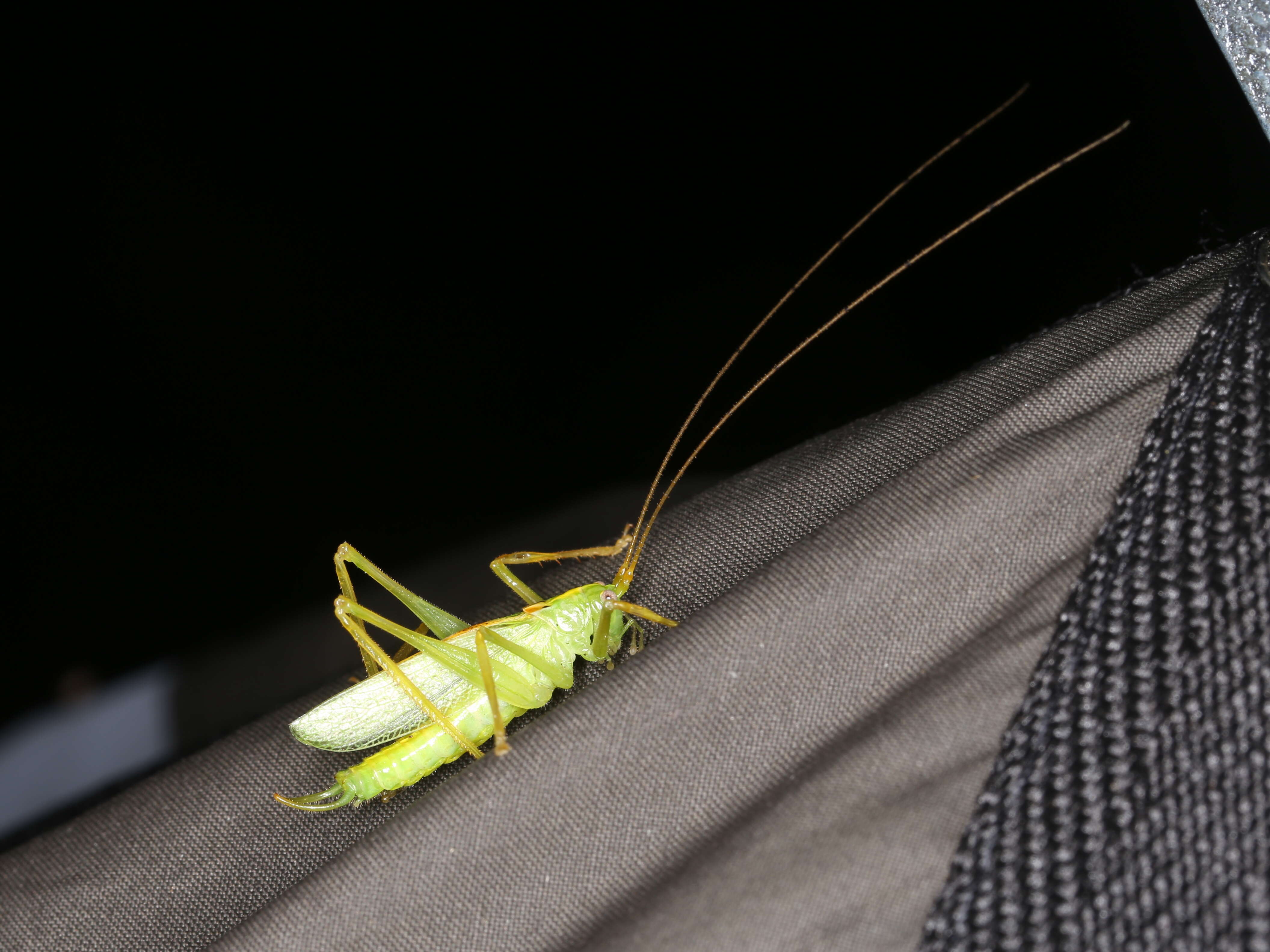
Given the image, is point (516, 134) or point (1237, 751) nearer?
point (1237, 751)

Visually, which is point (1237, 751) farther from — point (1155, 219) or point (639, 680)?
point (1155, 219)

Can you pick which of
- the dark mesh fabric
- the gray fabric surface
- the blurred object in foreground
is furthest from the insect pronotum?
the blurred object in foreground

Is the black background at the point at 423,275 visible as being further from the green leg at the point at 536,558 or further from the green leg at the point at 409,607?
the green leg at the point at 409,607

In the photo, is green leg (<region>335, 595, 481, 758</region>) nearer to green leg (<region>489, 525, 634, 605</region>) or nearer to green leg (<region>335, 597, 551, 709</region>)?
green leg (<region>335, 597, 551, 709</region>)

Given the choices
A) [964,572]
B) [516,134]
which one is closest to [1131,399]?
[964,572]

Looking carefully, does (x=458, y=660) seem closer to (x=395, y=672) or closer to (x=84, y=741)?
(x=395, y=672)

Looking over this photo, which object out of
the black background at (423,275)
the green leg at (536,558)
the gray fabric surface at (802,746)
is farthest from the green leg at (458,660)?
the black background at (423,275)
